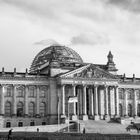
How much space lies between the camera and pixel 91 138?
147ft

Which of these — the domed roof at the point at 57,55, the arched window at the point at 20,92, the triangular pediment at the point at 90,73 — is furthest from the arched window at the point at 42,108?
the domed roof at the point at 57,55

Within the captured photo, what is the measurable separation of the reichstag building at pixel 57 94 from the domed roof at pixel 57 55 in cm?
933

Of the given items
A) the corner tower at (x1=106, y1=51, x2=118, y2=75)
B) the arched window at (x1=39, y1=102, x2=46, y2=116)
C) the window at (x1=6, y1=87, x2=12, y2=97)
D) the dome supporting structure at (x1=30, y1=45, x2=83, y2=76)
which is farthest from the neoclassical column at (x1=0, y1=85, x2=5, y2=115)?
the corner tower at (x1=106, y1=51, x2=118, y2=75)

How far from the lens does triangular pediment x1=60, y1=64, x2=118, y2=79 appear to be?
97.2 meters

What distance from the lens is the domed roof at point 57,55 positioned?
11294cm

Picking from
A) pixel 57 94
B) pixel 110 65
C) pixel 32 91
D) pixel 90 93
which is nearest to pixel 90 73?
pixel 90 93

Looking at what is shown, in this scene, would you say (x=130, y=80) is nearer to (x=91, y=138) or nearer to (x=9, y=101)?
(x=9, y=101)

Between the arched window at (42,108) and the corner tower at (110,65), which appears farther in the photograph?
the corner tower at (110,65)

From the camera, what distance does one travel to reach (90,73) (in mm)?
99188

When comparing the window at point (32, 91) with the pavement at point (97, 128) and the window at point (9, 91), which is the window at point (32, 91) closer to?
the window at point (9, 91)

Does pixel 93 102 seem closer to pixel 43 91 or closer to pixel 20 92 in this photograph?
pixel 43 91

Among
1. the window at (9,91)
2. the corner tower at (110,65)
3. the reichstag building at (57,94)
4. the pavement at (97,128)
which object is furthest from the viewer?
the corner tower at (110,65)

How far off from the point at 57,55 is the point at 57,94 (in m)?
17.1

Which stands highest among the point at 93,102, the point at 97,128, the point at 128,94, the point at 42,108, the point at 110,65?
the point at 110,65
